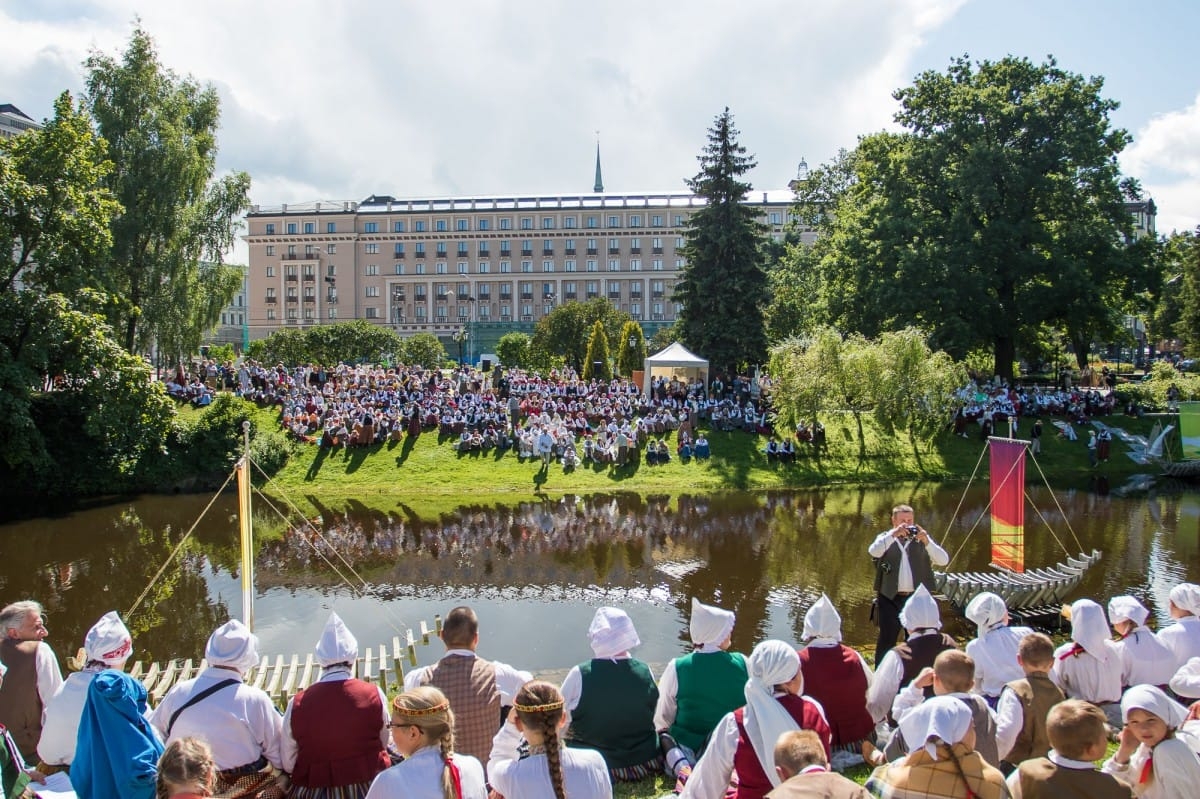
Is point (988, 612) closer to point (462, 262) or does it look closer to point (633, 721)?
point (633, 721)

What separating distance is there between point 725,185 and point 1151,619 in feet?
99.6

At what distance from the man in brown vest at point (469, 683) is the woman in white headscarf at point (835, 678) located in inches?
78.7

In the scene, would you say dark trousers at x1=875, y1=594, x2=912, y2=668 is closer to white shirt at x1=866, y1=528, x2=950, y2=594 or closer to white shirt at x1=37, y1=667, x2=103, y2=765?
white shirt at x1=866, y1=528, x2=950, y2=594

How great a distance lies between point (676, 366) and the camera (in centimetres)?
3525

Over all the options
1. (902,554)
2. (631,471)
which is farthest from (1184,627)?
(631,471)

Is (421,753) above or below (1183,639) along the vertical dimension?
above

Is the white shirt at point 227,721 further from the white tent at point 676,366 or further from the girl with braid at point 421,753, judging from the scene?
the white tent at point 676,366

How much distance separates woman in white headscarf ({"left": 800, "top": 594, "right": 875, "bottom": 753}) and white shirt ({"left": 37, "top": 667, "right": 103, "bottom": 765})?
177 inches

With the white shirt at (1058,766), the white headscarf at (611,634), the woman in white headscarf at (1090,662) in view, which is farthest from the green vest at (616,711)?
the woman in white headscarf at (1090,662)

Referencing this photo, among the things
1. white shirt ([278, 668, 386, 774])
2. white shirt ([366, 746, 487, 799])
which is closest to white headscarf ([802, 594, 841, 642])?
white shirt ([278, 668, 386, 774])

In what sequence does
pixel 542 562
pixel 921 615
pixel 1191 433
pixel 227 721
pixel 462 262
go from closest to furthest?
pixel 227 721 < pixel 921 615 < pixel 542 562 < pixel 1191 433 < pixel 462 262

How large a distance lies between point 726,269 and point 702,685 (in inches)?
1409

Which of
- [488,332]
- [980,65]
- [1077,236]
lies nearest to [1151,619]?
[1077,236]

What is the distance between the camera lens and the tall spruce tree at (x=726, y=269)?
39656mm
